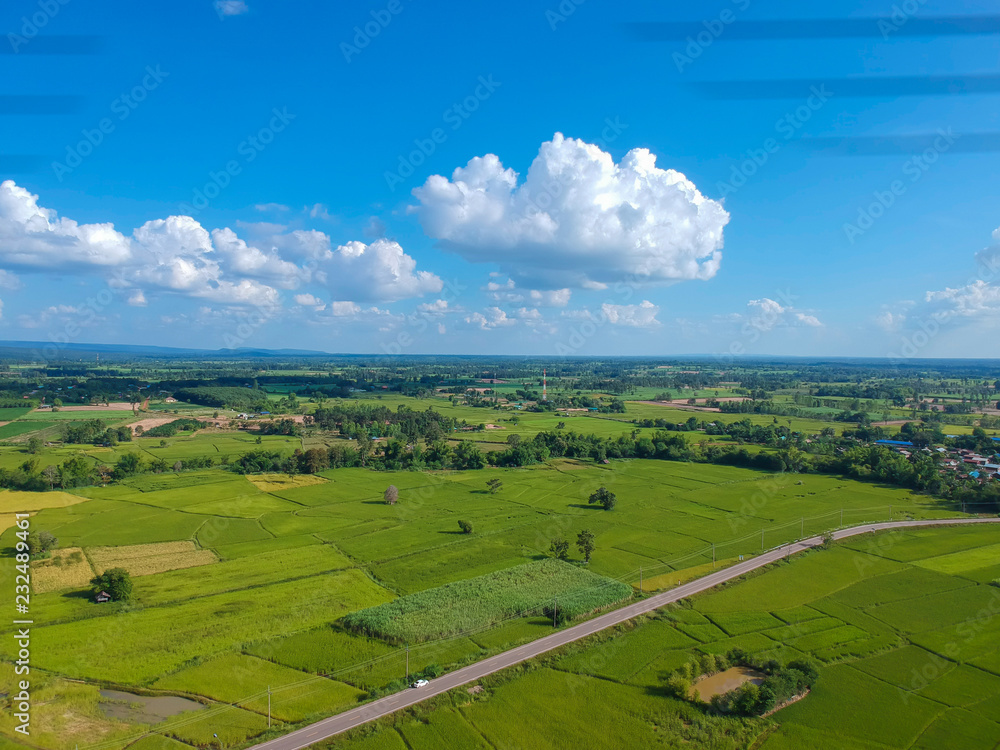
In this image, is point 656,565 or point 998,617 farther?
point 656,565

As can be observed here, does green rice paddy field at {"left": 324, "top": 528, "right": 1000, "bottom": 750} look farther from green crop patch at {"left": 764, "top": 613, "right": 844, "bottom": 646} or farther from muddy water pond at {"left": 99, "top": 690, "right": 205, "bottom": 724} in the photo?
muddy water pond at {"left": 99, "top": 690, "right": 205, "bottom": 724}

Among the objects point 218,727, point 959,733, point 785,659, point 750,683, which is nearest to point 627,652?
A: point 750,683

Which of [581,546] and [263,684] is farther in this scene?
[581,546]

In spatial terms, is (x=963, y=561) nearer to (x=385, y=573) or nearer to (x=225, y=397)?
(x=385, y=573)

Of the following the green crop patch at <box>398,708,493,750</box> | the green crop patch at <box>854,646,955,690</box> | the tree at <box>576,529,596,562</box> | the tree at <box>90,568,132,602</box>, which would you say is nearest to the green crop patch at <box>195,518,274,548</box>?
the tree at <box>90,568,132,602</box>

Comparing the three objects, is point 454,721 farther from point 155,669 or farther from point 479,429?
point 479,429

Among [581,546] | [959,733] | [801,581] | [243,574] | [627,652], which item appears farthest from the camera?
[581,546]

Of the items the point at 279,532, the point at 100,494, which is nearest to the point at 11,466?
the point at 100,494
